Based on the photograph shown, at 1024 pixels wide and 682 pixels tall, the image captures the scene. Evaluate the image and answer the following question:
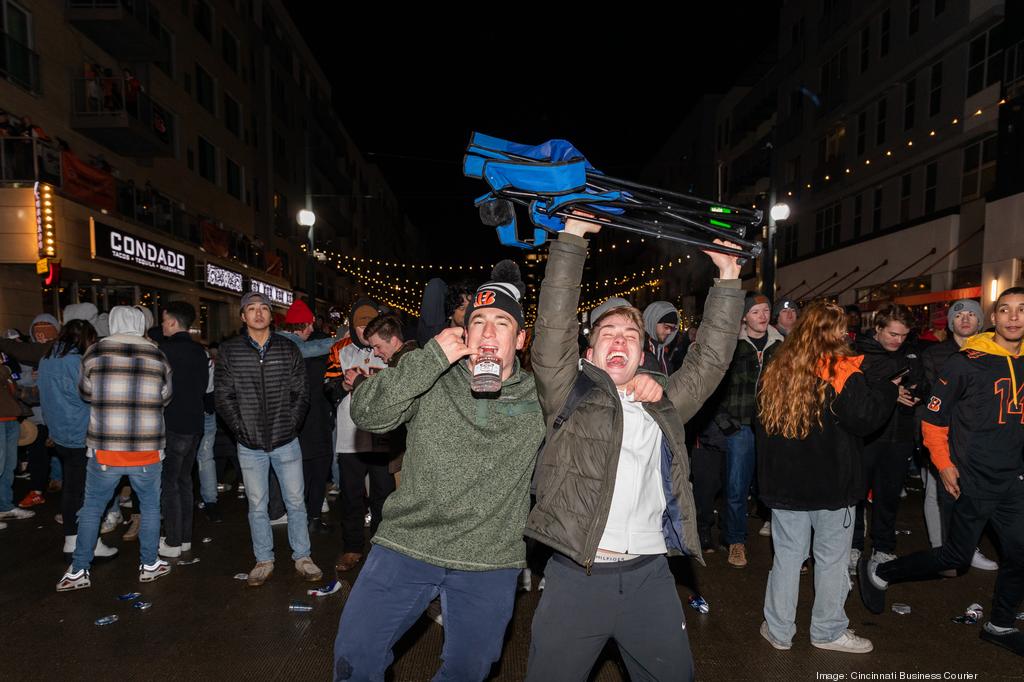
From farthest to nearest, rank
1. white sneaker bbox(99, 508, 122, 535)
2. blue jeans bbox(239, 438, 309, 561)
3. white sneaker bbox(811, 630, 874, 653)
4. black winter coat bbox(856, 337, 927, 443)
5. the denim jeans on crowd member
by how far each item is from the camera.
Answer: white sneaker bbox(99, 508, 122, 535) → blue jeans bbox(239, 438, 309, 561) → black winter coat bbox(856, 337, 927, 443) → white sneaker bbox(811, 630, 874, 653) → the denim jeans on crowd member

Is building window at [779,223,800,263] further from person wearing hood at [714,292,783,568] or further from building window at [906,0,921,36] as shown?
person wearing hood at [714,292,783,568]

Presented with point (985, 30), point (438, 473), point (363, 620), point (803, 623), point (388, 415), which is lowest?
point (803, 623)

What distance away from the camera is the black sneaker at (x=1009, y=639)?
3852 mm

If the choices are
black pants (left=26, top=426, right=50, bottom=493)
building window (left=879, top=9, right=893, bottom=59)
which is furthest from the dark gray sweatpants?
building window (left=879, top=9, right=893, bottom=59)

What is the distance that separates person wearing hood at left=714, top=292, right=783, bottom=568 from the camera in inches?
214

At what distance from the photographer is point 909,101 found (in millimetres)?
21078

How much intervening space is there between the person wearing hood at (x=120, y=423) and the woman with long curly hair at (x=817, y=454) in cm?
488

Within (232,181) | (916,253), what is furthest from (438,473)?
(232,181)

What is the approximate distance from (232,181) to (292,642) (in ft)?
84.5

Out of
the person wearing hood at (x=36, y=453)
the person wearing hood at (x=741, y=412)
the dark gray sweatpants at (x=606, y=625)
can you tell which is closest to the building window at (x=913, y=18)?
the person wearing hood at (x=741, y=412)

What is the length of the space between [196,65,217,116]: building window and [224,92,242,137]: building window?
112cm

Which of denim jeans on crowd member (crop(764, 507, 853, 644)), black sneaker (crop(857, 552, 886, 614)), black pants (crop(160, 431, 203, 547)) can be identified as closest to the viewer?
denim jeans on crowd member (crop(764, 507, 853, 644))

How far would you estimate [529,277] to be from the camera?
189m

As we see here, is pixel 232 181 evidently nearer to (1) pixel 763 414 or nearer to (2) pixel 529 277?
(1) pixel 763 414
